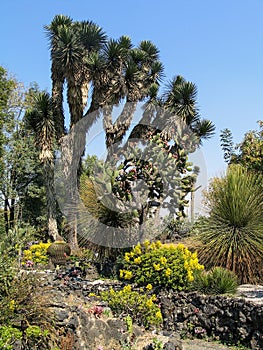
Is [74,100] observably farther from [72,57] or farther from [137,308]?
[137,308]

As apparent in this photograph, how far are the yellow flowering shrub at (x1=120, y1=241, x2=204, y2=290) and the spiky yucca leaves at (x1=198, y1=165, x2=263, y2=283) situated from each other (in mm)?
1208

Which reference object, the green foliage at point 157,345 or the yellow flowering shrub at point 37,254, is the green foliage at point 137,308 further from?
the yellow flowering shrub at point 37,254

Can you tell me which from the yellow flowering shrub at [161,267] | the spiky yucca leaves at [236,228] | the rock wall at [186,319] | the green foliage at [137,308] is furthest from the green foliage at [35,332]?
the spiky yucca leaves at [236,228]

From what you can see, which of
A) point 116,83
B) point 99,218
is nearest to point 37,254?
point 99,218

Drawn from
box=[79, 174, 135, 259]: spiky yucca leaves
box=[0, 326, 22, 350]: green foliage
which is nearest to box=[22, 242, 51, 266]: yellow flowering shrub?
box=[79, 174, 135, 259]: spiky yucca leaves

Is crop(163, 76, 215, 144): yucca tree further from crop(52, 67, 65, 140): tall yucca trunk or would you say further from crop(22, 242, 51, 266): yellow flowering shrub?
crop(22, 242, 51, 266): yellow flowering shrub

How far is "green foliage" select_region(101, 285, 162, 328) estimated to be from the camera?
6969 millimetres

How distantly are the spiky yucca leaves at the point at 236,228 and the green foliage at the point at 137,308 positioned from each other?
249cm

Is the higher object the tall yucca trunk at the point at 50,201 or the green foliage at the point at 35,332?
the tall yucca trunk at the point at 50,201

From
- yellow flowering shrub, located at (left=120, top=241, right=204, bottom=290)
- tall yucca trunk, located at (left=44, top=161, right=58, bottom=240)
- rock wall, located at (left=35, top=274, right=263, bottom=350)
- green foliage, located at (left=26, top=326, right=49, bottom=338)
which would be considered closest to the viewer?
green foliage, located at (left=26, top=326, right=49, bottom=338)

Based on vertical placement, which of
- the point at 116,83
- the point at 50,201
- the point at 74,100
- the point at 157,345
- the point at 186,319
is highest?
the point at 116,83

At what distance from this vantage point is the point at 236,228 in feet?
32.0

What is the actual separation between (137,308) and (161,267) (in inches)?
45.6

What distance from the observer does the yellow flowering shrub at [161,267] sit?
7.85 m
